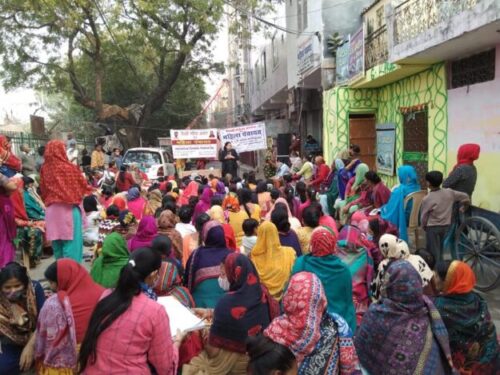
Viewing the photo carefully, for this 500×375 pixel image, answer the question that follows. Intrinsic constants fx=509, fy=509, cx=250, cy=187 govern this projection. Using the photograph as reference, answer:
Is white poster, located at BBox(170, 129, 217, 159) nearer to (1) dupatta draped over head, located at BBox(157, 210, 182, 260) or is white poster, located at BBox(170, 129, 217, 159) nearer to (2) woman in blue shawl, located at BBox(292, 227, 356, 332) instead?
(1) dupatta draped over head, located at BBox(157, 210, 182, 260)

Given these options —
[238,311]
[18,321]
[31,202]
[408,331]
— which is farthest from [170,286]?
[31,202]

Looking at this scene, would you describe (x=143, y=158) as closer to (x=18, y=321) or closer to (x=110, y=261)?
(x=110, y=261)

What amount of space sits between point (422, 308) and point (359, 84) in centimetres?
1019

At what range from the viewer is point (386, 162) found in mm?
12703

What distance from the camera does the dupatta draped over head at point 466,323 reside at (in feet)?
10.7

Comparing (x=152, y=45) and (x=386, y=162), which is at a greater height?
(x=152, y=45)

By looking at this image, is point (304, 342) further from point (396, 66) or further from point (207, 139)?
point (207, 139)

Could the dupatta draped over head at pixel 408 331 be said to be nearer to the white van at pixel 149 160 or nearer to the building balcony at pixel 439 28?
the building balcony at pixel 439 28

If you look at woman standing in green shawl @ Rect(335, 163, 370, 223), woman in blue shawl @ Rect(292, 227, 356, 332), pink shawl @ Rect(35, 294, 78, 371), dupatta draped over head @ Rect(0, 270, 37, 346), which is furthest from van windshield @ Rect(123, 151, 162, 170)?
pink shawl @ Rect(35, 294, 78, 371)

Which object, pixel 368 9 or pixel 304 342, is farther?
pixel 368 9

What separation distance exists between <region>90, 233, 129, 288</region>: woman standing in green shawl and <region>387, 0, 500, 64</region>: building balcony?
5011mm

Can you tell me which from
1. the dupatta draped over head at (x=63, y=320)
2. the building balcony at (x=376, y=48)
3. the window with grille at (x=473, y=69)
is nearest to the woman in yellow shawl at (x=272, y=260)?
the dupatta draped over head at (x=63, y=320)

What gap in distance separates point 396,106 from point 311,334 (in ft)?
33.3

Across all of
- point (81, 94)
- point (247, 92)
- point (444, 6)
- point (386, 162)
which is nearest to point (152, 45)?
point (81, 94)
